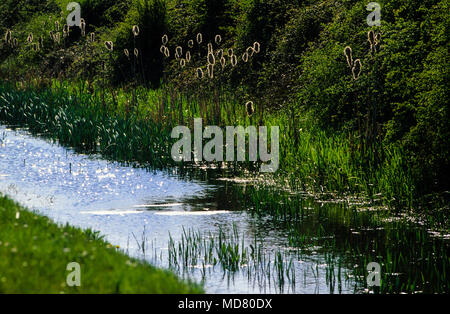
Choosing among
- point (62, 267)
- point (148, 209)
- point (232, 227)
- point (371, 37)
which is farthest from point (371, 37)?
point (62, 267)

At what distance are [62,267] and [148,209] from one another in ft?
16.7

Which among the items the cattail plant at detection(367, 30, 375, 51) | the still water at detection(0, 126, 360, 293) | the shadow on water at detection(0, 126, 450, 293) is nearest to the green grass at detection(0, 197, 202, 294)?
the still water at detection(0, 126, 360, 293)

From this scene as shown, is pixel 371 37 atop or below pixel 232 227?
atop

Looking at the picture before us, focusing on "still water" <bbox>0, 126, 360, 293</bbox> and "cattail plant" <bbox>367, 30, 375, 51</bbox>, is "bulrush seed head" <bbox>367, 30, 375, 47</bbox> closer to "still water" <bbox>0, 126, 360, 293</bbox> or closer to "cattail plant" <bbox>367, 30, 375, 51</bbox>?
"cattail plant" <bbox>367, 30, 375, 51</bbox>

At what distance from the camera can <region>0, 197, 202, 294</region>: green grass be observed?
19.6 feet

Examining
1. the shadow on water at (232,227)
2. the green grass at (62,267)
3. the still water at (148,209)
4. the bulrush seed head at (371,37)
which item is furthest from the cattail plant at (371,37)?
the green grass at (62,267)

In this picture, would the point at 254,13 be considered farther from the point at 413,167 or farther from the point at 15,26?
the point at 15,26

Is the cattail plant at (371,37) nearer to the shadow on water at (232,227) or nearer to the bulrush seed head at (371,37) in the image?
the bulrush seed head at (371,37)

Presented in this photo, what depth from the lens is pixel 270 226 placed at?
34.4ft

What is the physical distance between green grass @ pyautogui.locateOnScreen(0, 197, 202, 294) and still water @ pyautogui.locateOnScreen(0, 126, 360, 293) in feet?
4.27

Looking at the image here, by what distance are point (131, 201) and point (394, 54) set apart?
5.69 meters

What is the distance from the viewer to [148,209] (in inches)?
448

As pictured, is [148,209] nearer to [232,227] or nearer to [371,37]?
[232,227]

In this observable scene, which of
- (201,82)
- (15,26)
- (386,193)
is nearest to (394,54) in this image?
(386,193)
